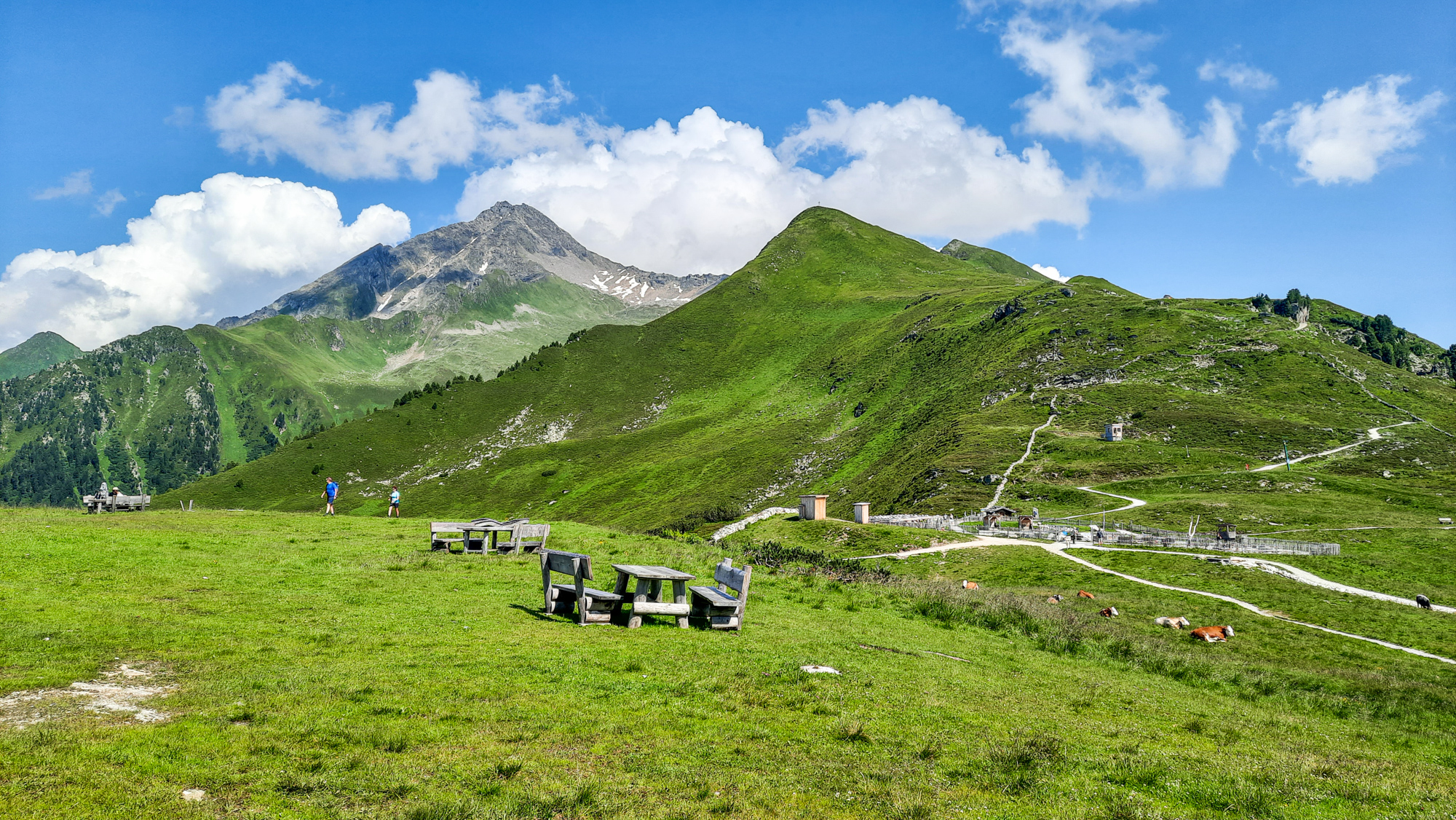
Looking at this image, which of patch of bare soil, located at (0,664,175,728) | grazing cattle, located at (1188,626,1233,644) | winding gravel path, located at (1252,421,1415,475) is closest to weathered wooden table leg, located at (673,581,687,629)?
patch of bare soil, located at (0,664,175,728)

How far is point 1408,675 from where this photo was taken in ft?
80.0

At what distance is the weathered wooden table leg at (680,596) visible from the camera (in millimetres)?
17375

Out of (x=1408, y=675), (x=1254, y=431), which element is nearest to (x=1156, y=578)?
(x=1408, y=675)

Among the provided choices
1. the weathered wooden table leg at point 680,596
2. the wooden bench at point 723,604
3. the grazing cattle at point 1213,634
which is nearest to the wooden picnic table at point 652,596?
the weathered wooden table leg at point 680,596

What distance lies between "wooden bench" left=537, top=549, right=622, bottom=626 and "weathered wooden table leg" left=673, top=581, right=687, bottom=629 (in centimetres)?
133

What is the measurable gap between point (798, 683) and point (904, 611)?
11.1m

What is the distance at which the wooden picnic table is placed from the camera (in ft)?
55.5

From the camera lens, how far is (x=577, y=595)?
1700cm

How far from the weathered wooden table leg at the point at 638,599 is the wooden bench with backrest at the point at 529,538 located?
10.5m

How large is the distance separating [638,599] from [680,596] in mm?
1132

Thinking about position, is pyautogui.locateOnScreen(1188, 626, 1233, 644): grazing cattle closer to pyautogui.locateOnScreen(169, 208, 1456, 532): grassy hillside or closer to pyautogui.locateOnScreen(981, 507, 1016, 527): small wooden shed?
pyautogui.locateOnScreen(981, 507, 1016, 527): small wooden shed

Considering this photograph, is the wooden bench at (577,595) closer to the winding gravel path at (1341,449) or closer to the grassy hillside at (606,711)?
the grassy hillside at (606,711)

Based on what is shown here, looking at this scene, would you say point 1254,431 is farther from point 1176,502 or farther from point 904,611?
point 904,611

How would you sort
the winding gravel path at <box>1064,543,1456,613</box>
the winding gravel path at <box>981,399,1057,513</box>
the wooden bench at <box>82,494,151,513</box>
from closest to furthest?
1. the wooden bench at <box>82,494,151,513</box>
2. the winding gravel path at <box>1064,543,1456,613</box>
3. the winding gravel path at <box>981,399,1057,513</box>
